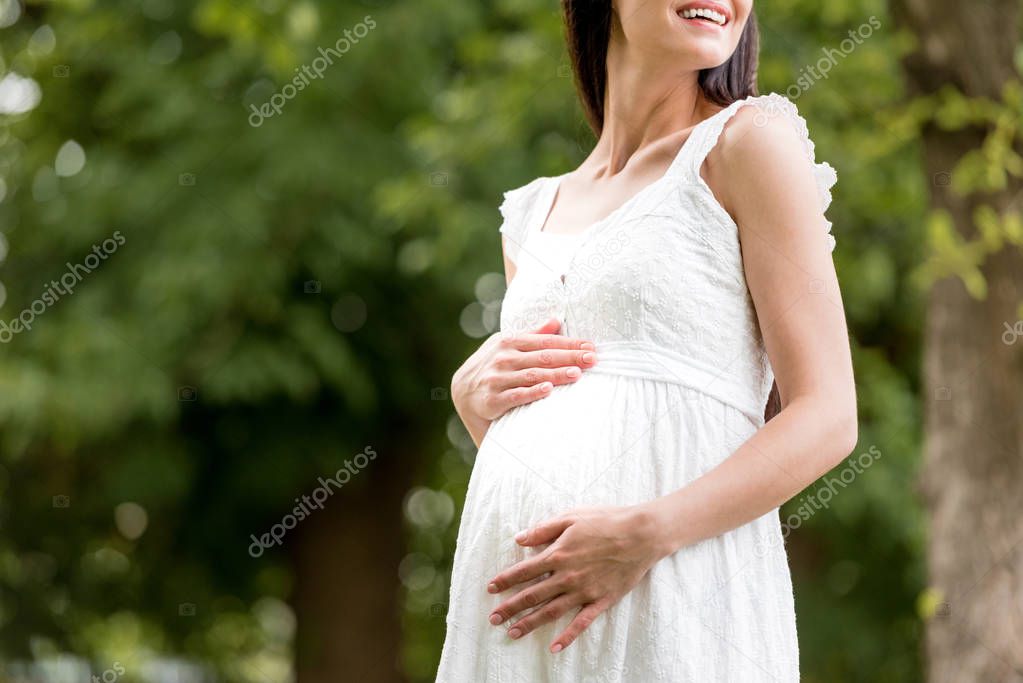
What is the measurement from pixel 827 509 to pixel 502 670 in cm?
601

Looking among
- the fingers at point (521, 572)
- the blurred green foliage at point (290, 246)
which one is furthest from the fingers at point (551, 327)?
the blurred green foliage at point (290, 246)

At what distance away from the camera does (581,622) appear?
1684 millimetres

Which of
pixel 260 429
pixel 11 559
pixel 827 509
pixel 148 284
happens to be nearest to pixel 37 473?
pixel 11 559

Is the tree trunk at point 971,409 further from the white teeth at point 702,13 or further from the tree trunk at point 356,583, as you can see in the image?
the tree trunk at point 356,583

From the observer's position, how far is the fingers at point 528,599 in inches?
67.0

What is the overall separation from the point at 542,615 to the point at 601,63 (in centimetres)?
90

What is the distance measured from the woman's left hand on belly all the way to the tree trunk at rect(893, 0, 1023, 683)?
253 cm

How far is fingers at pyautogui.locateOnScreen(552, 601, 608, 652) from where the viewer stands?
1.68 meters

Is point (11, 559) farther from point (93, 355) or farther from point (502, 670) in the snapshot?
point (502, 670)

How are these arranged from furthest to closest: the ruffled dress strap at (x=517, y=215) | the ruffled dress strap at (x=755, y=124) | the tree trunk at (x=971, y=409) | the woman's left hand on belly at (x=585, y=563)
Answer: the tree trunk at (x=971, y=409) → the ruffled dress strap at (x=517, y=215) → the ruffled dress strap at (x=755, y=124) → the woman's left hand on belly at (x=585, y=563)

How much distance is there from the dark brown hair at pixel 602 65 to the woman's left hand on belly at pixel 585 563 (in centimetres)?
36

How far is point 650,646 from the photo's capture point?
5.55 feet

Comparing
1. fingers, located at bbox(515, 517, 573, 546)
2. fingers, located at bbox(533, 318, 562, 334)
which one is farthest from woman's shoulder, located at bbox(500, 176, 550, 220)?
fingers, located at bbox(515, 517, 573, 546)

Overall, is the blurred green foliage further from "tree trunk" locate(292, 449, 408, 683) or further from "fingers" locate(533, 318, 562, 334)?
"fingers" locate(533, 318, 562, 334)
